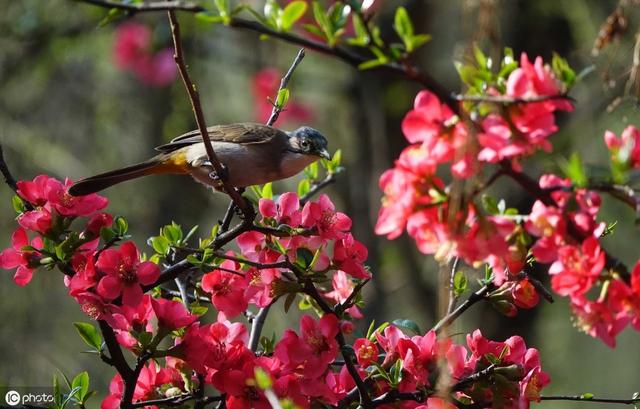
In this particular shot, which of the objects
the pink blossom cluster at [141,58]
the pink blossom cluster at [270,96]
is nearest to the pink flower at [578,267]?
the pink blossom cluster at [270,96]

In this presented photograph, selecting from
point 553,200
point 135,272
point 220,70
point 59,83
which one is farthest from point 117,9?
point 220,70

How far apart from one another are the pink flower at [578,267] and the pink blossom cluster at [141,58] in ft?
22.5

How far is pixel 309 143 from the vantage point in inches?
135

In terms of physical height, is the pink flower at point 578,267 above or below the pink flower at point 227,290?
above

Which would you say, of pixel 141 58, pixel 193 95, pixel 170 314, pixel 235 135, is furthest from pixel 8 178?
pixel 141 58

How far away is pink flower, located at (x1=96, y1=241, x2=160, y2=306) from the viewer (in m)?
2.08

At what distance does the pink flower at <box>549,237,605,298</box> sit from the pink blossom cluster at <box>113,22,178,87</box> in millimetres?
6861

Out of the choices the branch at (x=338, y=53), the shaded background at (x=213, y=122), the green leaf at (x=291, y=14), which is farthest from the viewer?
the shaded background at (x=213, y=122)

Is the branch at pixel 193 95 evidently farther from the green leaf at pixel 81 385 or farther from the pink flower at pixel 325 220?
the green leaf at pixel 81 385

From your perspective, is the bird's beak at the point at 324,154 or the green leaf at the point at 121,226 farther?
the bird's beak at the point at 324,154

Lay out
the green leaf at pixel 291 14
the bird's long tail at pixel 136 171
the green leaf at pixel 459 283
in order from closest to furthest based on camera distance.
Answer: the green leaf at pixel 291 14 < the green leaf at pixel 459 283 < the bird's long tail at pixel 136 171

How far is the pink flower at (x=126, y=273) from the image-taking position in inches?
81.7

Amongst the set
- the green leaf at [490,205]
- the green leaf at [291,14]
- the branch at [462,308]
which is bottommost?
the branch at [462,308]

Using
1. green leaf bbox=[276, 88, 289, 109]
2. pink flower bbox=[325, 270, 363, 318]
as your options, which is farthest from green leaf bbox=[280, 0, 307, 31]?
pink flower bbox=[325, 270, 363, 318]
